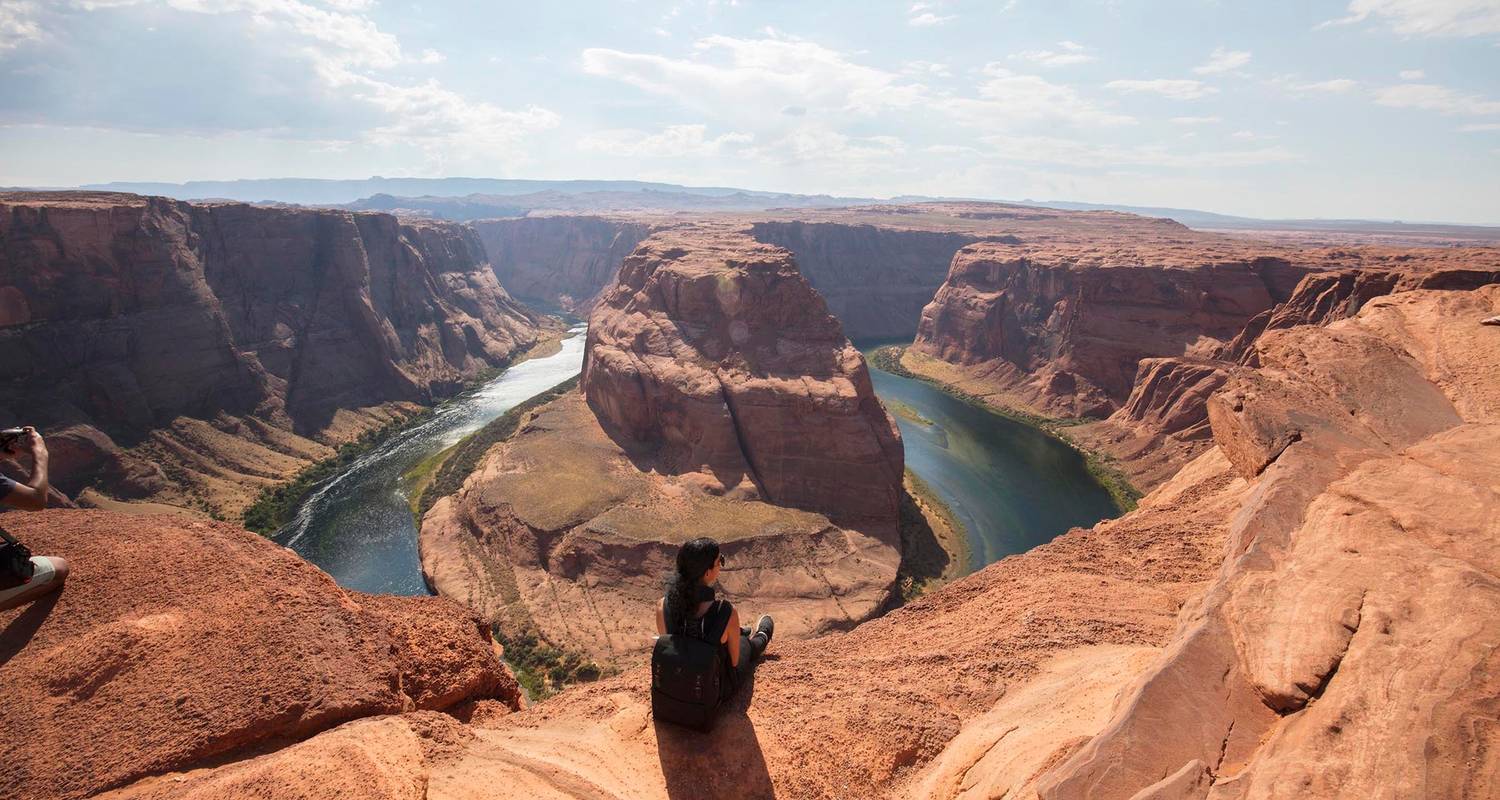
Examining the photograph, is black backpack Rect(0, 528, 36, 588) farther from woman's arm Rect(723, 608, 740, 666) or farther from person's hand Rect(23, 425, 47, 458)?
woman's arm Rect(723, 608, 740, 666)

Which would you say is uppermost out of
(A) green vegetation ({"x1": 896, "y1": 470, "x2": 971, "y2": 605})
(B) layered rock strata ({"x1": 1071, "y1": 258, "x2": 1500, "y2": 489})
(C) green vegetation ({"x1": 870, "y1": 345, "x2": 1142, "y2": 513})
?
(B) layered rock strata ({"x1": 1071, "y1": 258, "x2": 1500, "y2": 489})

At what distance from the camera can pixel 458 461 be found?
57062 millimetres

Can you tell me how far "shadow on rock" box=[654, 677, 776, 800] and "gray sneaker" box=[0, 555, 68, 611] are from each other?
7274mm

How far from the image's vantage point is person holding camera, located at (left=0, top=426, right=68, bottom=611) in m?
7.33

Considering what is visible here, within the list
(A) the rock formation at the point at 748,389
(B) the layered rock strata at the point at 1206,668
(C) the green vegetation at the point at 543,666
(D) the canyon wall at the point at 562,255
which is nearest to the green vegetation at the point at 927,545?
(A) the rock formation at the point at 748,389

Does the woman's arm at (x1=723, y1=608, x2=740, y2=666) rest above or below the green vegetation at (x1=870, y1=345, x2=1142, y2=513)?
above

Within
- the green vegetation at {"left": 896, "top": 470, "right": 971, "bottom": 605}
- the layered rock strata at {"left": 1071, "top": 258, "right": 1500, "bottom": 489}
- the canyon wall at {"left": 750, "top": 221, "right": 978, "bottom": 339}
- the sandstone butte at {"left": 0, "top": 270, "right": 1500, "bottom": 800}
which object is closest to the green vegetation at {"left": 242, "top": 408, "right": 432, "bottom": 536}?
the green vegetation at {"left": 896, "top": 470, "right": 971, "bottom": 605}

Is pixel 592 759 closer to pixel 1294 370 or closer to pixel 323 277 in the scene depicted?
pixel 1294 370

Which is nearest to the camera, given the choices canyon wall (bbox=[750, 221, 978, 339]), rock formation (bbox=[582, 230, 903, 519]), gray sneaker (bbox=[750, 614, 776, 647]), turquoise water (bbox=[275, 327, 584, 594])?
gray sneaker (bbox=[750, 614, 776, 647])

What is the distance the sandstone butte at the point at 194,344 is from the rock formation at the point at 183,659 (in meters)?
51.5

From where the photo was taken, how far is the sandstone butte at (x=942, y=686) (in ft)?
17.8

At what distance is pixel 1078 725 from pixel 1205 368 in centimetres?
6366

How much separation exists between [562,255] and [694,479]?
468 ft

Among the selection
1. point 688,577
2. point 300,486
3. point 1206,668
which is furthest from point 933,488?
point 300,486
